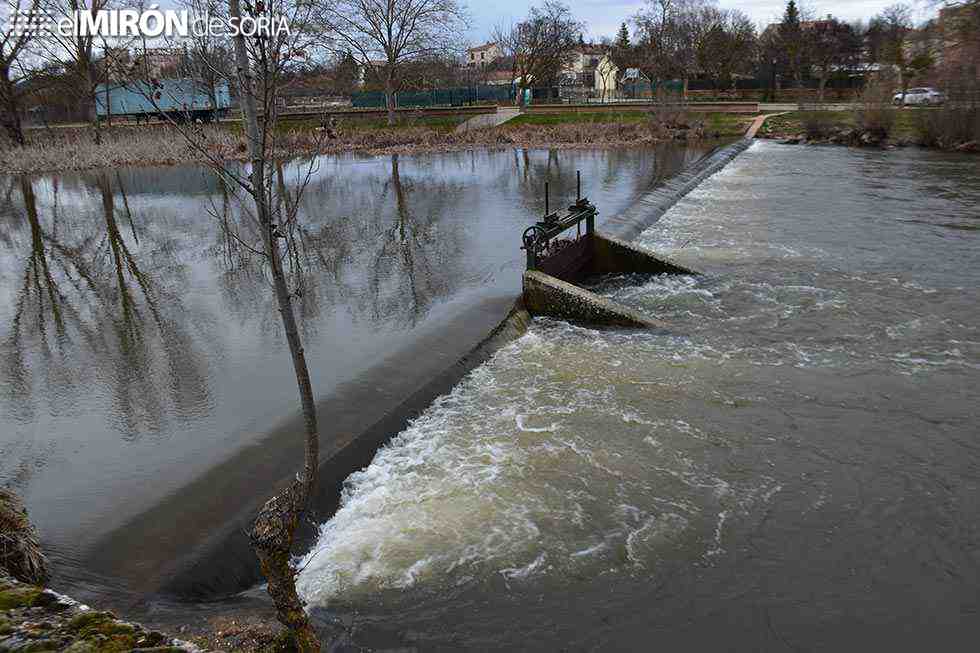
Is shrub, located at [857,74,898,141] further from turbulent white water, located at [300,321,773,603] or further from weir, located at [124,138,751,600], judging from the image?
turbulent white water, located at [300,321,773,603]

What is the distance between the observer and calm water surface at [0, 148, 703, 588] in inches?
245

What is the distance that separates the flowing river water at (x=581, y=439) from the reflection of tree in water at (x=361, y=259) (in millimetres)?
106

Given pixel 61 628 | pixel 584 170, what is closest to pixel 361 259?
pixel 61 628

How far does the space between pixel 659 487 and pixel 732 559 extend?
1.06 metres

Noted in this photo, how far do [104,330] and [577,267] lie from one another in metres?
7.80

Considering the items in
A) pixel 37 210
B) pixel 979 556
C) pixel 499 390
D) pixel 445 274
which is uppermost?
pixel 37 210

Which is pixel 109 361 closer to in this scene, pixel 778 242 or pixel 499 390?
pixel 499 390

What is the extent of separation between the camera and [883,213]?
1867cm

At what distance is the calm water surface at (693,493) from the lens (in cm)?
512

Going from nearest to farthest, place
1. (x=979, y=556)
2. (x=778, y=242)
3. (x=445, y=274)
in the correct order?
(x=979, y=556)
(x=445, y=274)
(x=778, y=242)

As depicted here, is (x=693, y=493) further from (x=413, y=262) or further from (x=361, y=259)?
(x=361, y=259)

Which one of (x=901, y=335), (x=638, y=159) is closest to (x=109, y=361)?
(x=901, y=335)

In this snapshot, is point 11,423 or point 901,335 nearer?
point 11,423

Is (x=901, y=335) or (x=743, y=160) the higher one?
(x=743, y=160)
